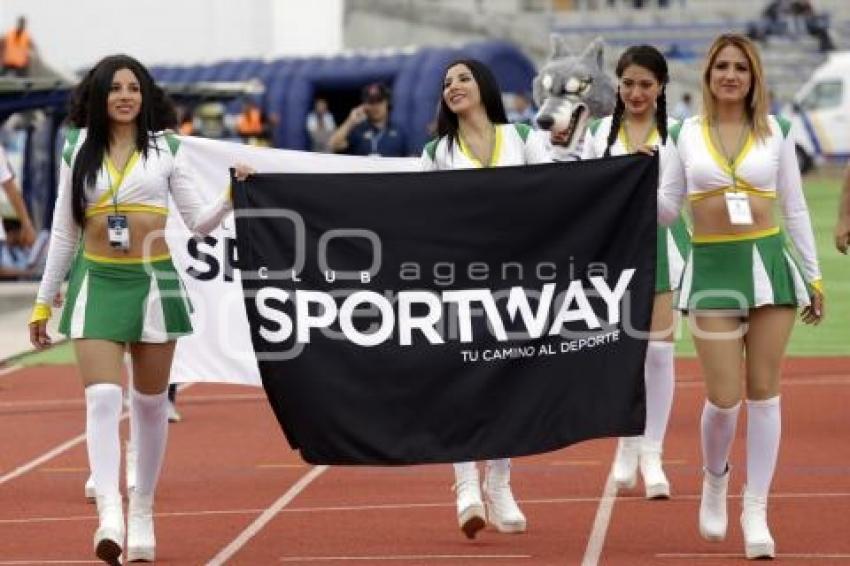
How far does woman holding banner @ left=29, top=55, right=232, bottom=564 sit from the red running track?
1.64 ft

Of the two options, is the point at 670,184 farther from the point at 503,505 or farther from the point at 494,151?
the point at 503,505

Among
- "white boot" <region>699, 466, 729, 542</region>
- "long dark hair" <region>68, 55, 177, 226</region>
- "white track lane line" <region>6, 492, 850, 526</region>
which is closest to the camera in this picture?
"long dark hair" <region>68, 55, 177, 226</region>

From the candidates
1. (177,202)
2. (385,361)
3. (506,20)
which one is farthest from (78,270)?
(506,20)

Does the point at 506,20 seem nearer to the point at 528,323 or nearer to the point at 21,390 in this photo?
the point at 21,390

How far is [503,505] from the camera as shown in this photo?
9227mm

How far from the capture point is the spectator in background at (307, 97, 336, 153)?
125ft

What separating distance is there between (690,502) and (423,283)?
1.82 m

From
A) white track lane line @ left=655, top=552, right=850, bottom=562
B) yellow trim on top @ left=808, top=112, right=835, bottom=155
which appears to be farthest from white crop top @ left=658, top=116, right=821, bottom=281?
yellow trim on top @ left=808, top=112, right=835, bottom=155

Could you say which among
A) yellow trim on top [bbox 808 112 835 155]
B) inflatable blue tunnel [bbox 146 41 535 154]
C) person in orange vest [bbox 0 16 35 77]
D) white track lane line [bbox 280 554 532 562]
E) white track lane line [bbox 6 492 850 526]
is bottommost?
yellow trim on top [bbox 808 112 835 155]

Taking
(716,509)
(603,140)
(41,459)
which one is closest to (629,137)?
(603,140)

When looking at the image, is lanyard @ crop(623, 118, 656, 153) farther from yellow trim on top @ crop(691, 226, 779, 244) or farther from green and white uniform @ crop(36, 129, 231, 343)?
green and white uniform @ crop(36, 129, 231, 343)

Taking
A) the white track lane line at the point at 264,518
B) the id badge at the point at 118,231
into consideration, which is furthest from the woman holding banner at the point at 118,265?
the white track lane line at the point at 264,518

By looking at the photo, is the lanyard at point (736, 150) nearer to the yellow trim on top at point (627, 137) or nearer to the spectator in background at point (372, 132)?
the yellow trim on top at point (627, 137)

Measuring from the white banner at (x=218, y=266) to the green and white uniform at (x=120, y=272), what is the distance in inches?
135
